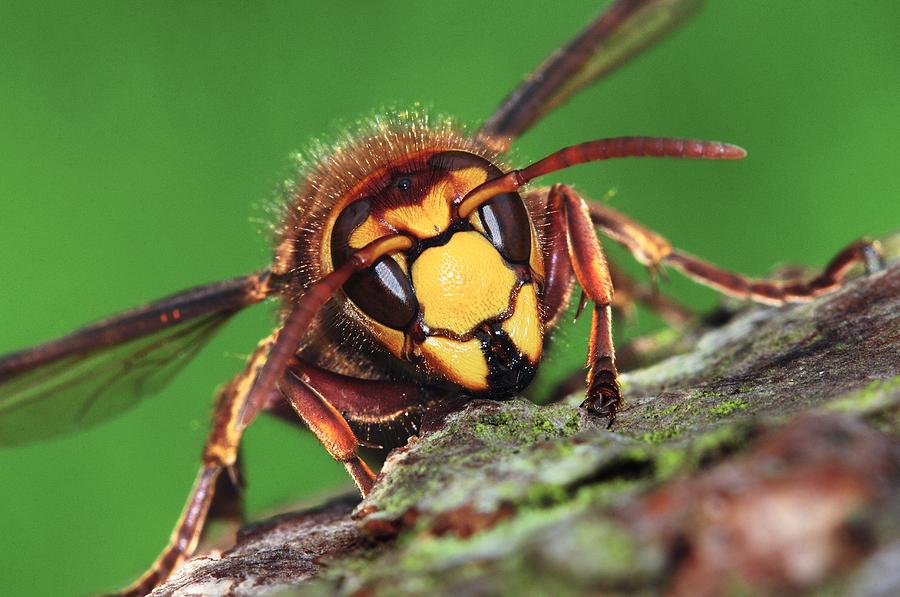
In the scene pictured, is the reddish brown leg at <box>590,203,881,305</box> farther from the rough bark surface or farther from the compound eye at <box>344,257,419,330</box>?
the compound eye at <box>344,257,419,330</box>

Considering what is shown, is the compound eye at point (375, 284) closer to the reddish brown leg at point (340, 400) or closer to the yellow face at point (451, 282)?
the yellow face at point (451, 282)

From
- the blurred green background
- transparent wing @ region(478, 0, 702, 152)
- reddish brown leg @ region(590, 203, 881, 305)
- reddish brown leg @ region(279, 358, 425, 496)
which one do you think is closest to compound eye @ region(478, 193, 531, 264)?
reddish brown leg @ region(279, 358, 425, 496)

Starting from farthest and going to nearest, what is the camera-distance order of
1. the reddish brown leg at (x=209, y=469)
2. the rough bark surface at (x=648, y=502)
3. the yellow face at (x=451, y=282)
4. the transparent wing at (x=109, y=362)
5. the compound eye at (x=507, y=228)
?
1. the reddish brown leg at (x=209, y=469)
2. the transparent wing at (x=109, y=362)
3. the compound eye at (x=507, y=228)
4. the yellow face at (x=451, y=282)
5. the rough bark surface at (x=648, y=502)

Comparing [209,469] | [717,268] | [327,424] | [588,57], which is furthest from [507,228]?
[588,57]

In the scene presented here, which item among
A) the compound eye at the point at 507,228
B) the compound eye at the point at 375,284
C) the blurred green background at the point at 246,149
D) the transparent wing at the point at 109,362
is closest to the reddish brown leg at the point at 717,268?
the compound eye at the point at 507,228

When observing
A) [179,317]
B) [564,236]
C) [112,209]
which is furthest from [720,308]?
[112,209]
